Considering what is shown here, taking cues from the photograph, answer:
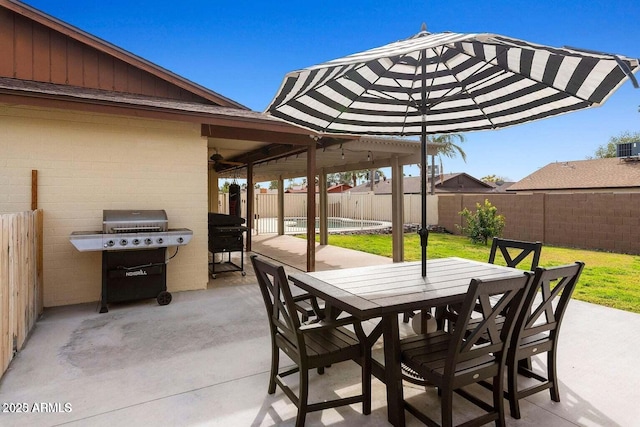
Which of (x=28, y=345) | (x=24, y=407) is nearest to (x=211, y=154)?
(x=28, y=345)

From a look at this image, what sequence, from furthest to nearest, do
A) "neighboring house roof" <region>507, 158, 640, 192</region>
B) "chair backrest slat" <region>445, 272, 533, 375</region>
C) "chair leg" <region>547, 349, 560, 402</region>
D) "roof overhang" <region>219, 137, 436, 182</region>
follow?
"neighboring house roof" <region>507, 158, 640, 192</region> → "roof overhang" <region>219, 137, 436, 182</region> → "chair leg" <region>547, 349, 560, 402</region> → "chair backrest slat" <region>445, 272, 533, 375</region>

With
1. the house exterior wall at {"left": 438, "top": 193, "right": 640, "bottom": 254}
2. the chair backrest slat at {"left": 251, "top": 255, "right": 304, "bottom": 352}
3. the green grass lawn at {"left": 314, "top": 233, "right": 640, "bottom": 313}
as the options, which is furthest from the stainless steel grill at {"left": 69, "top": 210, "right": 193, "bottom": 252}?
the house exterior wall at {"left": 438, "top": 193, "right": 640, "bottom": 254}

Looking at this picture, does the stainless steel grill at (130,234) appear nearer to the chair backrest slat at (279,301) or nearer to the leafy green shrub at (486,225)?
the chair backrest slat at (279,301)

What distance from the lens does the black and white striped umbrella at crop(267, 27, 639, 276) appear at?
2.59m

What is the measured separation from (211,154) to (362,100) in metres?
6.58

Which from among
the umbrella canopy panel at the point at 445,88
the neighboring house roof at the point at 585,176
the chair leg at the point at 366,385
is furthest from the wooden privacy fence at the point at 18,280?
the neighboring house roof at the point at 585,176

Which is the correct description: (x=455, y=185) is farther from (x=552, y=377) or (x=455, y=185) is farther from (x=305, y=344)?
(x=305, y=344)

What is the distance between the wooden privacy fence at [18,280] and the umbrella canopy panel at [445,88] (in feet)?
8.11

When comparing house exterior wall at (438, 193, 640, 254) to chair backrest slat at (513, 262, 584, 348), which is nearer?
chair backrest slat at (513, 262, 584, 348)

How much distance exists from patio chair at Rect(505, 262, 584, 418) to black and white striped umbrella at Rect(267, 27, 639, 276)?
3.12 feet

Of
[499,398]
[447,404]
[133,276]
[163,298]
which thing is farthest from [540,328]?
[133,276]

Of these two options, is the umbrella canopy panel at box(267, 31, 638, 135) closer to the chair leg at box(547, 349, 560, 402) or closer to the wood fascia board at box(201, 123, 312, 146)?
the chair leg at box(547, 349, 560, 402)

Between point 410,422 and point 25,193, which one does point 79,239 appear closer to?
point 25,193

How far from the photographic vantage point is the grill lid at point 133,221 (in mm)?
4625
